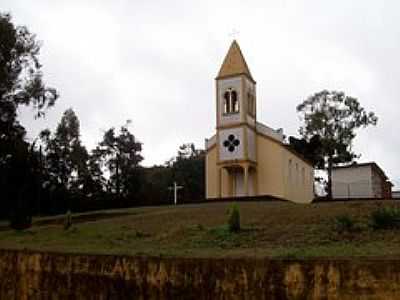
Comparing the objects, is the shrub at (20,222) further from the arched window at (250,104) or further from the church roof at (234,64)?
the church roof at (234,64)

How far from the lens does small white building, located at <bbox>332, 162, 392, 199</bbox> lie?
125 ft

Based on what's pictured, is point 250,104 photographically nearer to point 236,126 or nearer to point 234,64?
point 236,126

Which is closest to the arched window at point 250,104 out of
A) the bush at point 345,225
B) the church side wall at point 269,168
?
the church side wall at point 269,168

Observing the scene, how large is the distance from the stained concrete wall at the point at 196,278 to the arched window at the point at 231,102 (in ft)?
95.0

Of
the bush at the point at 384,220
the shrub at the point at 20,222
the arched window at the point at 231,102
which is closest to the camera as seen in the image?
the bush at the point at 384,220

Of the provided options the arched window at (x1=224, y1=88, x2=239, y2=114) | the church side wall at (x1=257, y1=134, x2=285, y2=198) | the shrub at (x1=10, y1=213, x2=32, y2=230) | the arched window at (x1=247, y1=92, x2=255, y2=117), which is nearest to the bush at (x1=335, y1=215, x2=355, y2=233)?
the shrub at (x1=10, y1=213, x2=32, y2=230)

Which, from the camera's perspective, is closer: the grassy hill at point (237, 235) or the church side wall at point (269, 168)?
the grassy hill at point (237, 235)

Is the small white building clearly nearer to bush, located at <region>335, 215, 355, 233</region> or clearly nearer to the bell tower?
the bell tower

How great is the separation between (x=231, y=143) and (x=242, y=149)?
106 centimetres

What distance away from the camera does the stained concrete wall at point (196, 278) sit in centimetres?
1009

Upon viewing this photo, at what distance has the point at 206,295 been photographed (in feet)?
38.4

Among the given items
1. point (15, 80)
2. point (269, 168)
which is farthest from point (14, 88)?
point (269, 168)

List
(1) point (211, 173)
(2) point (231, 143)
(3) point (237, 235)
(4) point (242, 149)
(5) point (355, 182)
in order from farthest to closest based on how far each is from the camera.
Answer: (1) point (211, 173) → (2) point (231, 143) → (4) point (242, 149) → (5) point (355, 182) → (3) point (237, 235)

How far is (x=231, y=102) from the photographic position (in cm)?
4384
